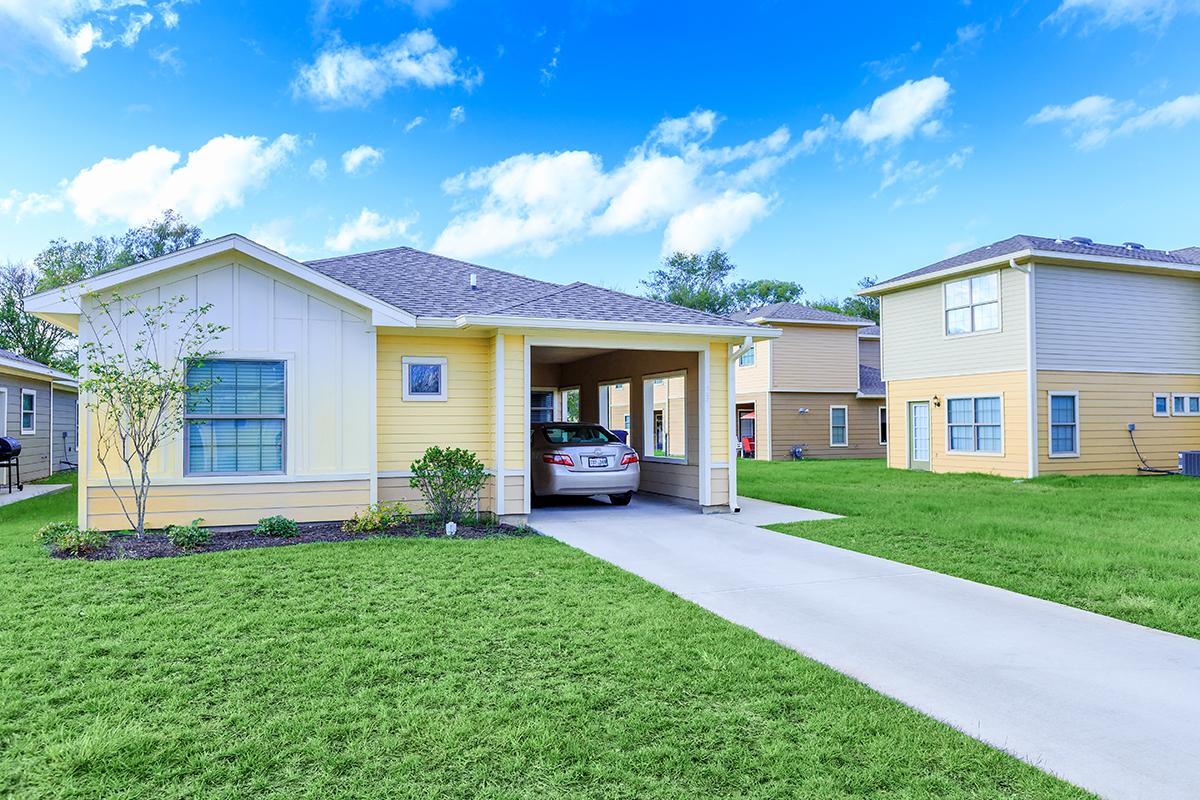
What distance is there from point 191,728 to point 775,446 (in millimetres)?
23714

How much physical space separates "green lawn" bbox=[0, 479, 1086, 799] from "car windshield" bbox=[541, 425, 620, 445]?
5.15 m

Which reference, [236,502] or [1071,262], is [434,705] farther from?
[1071,262]

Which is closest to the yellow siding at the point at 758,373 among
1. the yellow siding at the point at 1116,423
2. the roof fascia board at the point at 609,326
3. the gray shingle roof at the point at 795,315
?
the gray shingle roof at the point at 795,315

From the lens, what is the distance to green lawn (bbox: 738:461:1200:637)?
5.73 m

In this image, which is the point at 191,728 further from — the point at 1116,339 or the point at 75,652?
the point at 1116,339

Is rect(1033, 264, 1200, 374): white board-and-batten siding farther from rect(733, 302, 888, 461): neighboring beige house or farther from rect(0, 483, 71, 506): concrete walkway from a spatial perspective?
rect(0, 483, 71, 506): concrete walkway

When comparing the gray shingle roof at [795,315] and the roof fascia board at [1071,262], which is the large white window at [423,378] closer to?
the roof fascia board at [1071,262]

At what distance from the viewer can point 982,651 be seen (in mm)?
4375

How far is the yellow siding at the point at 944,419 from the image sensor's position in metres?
16.0

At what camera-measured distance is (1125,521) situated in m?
9.34

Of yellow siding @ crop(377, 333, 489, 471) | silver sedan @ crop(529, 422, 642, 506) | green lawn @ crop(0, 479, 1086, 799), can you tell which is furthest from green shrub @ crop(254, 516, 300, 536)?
silver sedan @ crop(529, 422, 642, 506)

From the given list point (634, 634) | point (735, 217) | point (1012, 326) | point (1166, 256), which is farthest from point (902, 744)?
point (735, 217)

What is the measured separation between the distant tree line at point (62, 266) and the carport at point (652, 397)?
25915 mm

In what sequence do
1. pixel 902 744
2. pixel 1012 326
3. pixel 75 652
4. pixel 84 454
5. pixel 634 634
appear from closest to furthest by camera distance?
pixel 902 744
pixel 75 652
pixel 634 634
pixel 84 454
pixel 1012 326
